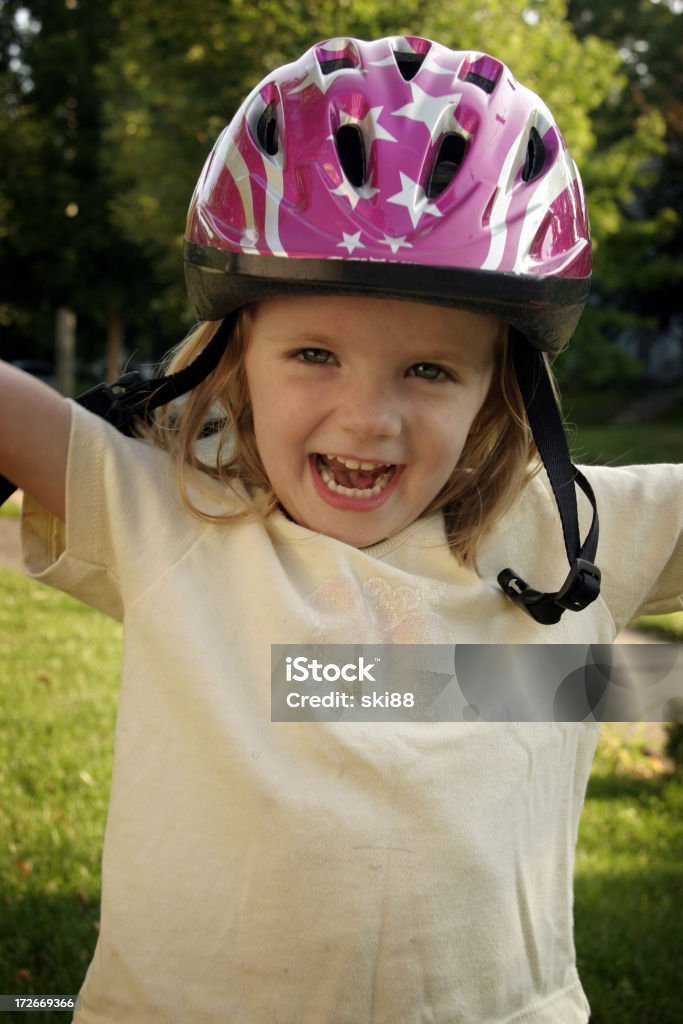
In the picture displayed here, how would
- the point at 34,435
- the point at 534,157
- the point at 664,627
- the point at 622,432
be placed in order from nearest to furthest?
the point at 34,435 < the point at 534,157 < the point at 664,627 < the point at 622,432

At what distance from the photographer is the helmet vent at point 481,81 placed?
242 cm

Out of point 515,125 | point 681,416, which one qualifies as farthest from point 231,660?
point 681,416

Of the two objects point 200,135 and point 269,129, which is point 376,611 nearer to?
point 269,129

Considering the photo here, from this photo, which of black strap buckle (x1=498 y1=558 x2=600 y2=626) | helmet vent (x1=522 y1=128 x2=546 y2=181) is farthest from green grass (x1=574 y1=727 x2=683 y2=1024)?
helmet vent (x1=522 y1=128 x2=546 y2=181)

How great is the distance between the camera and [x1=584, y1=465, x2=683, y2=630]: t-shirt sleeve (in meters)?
2.49

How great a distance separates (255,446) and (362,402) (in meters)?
0.40

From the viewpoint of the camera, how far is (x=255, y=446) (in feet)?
8.08

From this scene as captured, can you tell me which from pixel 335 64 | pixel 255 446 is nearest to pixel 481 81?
pixel 335 64

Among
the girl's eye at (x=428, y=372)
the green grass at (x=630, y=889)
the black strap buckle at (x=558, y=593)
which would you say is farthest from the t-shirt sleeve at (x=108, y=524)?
the green grass at (x=630, y=889)

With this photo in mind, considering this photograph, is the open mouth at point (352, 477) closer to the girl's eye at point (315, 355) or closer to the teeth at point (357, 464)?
the teeth at point (357, 464)

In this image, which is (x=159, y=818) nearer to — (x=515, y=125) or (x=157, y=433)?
(x=157, y=433)

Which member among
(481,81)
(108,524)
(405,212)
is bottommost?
(108,524)

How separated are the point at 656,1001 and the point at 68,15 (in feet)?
119

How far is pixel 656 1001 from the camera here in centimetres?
354
